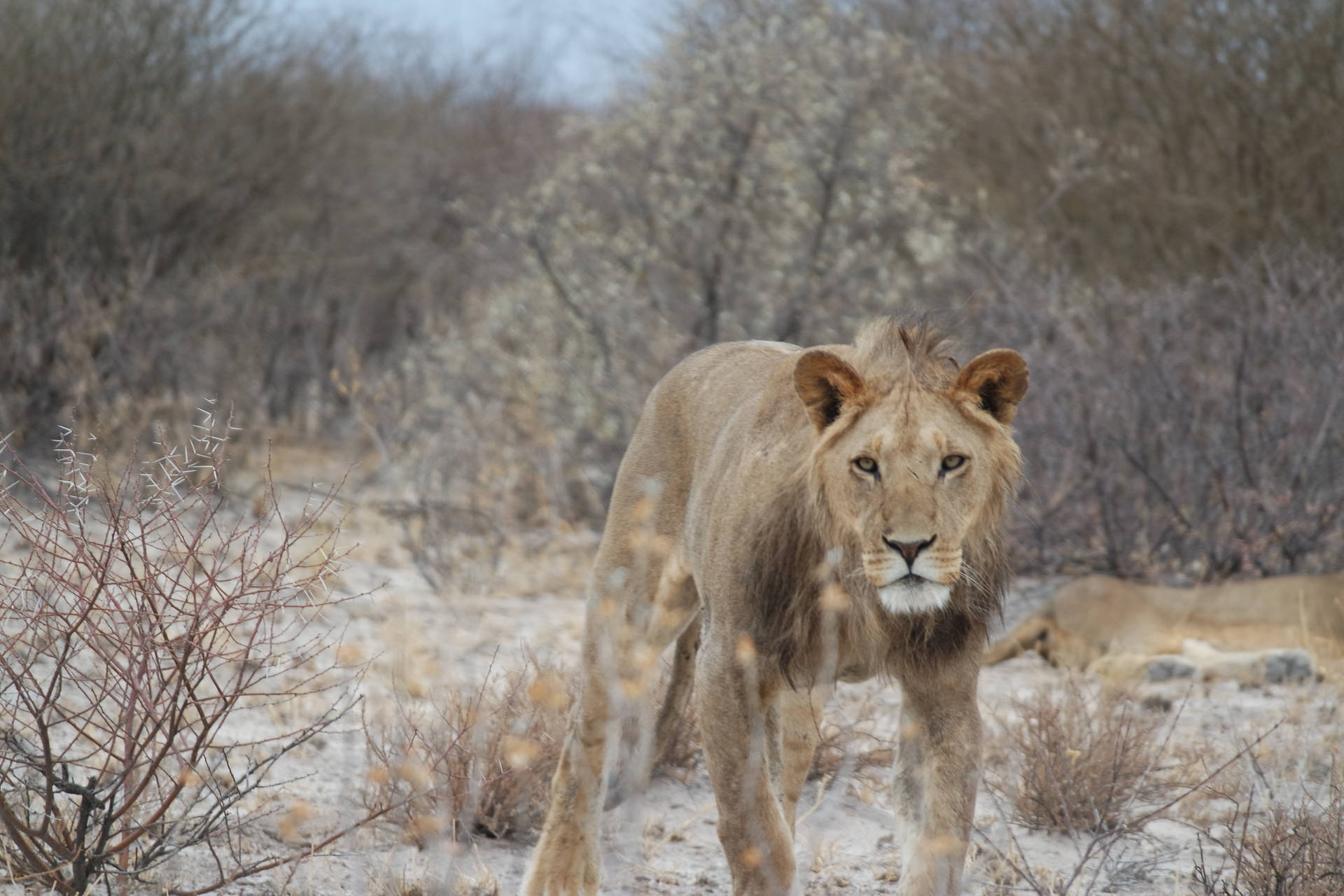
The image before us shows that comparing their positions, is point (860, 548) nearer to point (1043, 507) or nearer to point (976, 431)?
point (976, 431)

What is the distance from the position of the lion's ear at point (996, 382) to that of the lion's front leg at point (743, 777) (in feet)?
2.26

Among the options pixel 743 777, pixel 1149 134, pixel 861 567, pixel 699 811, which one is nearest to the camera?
pixel 861 567

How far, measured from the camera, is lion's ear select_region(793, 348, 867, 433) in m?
2.82

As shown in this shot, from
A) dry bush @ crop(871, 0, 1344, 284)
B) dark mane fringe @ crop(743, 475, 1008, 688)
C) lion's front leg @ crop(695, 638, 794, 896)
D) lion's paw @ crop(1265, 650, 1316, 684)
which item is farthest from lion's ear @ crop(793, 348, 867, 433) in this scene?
dry bush @ crop(871, 0, 1344, 284)

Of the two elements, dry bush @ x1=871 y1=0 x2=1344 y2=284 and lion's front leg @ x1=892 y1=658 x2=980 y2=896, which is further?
dry bush @ x1=871 y1=0 x2=1344 y2=284

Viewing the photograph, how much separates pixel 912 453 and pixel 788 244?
670 cm

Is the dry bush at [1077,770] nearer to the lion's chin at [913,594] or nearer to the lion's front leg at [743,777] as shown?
the lion's front leg at [743,777]

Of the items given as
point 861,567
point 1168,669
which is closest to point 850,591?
point 861,567

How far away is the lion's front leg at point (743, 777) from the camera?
9.62 ft

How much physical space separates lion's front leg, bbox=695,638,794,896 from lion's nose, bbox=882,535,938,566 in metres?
0.50

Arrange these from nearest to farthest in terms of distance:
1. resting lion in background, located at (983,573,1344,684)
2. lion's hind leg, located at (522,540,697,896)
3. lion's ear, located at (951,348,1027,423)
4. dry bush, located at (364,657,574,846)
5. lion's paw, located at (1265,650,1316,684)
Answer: lion's ear, located at (951,348,1027,423)
dry bush, located at (364,657,574,846)
lion's hind leg, located at (522,540,697,896)
lion's paw, located at (1265,650,1316,684)
resting lion in background, located at (983,573,1344,684)

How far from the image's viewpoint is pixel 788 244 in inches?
363

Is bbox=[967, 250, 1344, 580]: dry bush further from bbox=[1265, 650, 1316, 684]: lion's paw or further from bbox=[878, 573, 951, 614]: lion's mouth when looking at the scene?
bbox=[878, 573, 951, 614]: lion's mouth

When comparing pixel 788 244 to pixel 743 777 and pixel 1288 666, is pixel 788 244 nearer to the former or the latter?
pixel 1288 666
